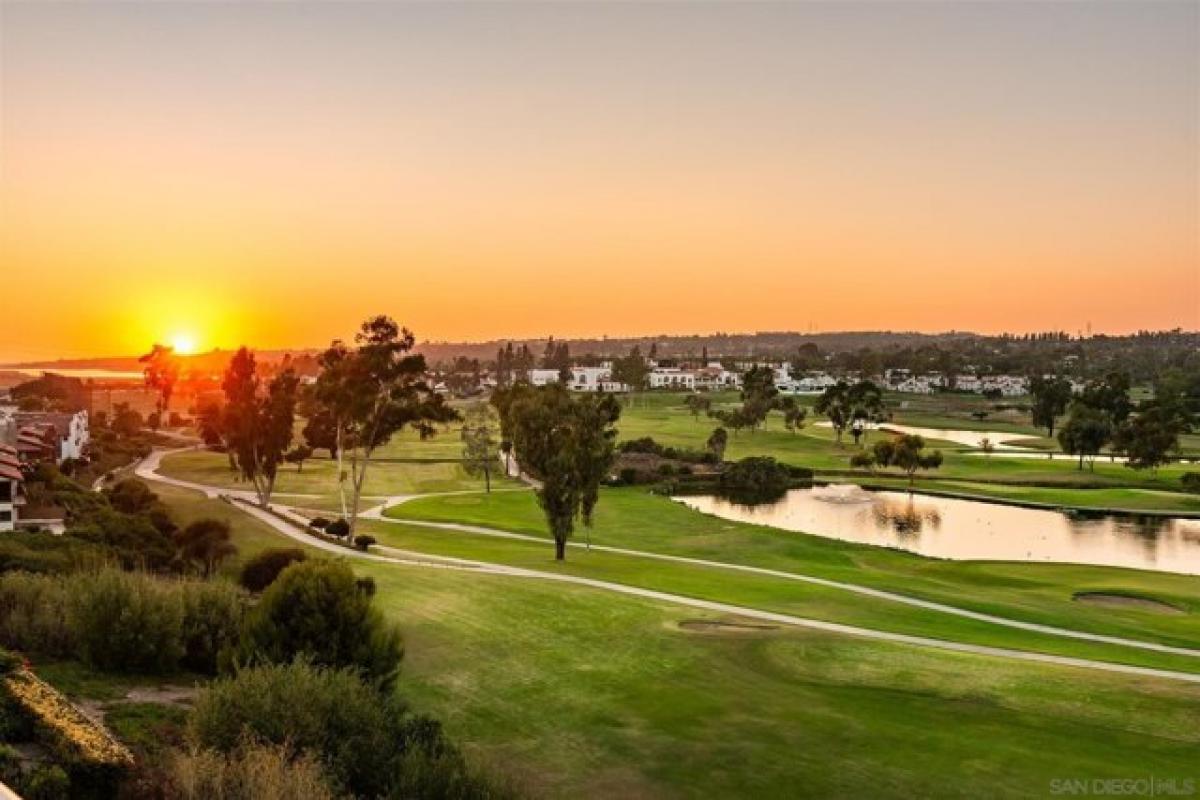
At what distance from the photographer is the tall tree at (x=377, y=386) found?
51156 millimetres

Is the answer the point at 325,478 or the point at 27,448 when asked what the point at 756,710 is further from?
the point at 325,478

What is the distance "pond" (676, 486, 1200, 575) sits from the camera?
6194 centimetres

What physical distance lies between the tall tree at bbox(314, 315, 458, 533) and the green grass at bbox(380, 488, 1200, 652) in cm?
1117

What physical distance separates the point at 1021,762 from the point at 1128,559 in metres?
47.8

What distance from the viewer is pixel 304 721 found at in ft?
50.3

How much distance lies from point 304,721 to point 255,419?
54153mm

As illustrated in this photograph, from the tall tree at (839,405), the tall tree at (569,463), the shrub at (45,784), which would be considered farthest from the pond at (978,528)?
the shrub at (45,784)

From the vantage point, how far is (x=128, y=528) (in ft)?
125

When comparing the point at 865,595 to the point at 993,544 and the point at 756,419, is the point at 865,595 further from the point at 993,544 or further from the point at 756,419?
the point at 756,419

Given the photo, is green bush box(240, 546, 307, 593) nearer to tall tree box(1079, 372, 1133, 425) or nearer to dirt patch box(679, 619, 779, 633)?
dirt patch box(679, 619, 779, 633)

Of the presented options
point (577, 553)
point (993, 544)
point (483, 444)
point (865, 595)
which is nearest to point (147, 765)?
point (865, 595)

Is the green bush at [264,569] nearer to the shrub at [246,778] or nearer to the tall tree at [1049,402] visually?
the shrub at [246,778]

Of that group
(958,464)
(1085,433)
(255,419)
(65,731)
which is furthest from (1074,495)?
(65,731)

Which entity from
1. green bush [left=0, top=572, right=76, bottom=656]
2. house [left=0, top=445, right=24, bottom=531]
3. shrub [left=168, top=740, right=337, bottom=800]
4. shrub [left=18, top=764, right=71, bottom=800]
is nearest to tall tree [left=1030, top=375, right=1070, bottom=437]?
house [left=0, top=445, right=24, bottom=531]
